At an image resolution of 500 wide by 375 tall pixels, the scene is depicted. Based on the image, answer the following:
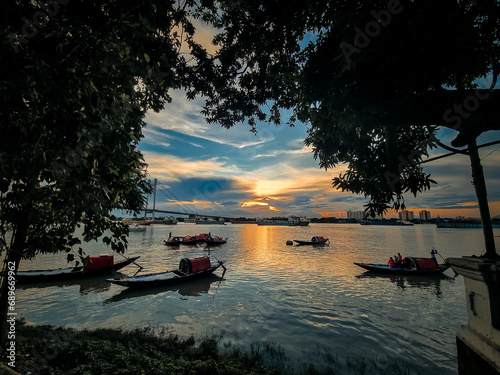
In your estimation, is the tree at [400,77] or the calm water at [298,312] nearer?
the tree at [400,77]

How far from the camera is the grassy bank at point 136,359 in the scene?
5281 millimetres

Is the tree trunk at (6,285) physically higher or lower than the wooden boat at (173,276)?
higher

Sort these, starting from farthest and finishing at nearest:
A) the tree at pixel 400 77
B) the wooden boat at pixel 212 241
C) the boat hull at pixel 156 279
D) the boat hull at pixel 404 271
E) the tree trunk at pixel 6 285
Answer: the wooden boat at pixel 212 241
the boat hull at pixel 404 271
the boat hull at pixel 156 279
the tree trunk at pixel 6 285
the tree at pixel 400 77

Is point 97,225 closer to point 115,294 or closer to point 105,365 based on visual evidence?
point 105,365

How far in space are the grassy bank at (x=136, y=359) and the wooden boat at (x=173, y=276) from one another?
812 centimetres

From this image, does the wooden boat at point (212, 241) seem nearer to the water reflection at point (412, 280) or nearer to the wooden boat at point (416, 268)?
the water reflection at point (412, 280)

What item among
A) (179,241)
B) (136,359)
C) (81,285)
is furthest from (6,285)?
(179,241)

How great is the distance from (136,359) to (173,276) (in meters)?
12.4

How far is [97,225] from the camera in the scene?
4316mm

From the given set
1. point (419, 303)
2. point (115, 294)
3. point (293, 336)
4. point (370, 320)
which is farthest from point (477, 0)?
point (115, 294)

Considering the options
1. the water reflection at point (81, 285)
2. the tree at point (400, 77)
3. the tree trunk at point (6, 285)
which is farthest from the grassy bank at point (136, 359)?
the water reflection at point (81, 285)

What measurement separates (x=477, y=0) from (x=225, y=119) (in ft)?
31.0

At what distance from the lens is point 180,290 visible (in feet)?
55.1

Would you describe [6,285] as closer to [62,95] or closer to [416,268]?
[62,95]
